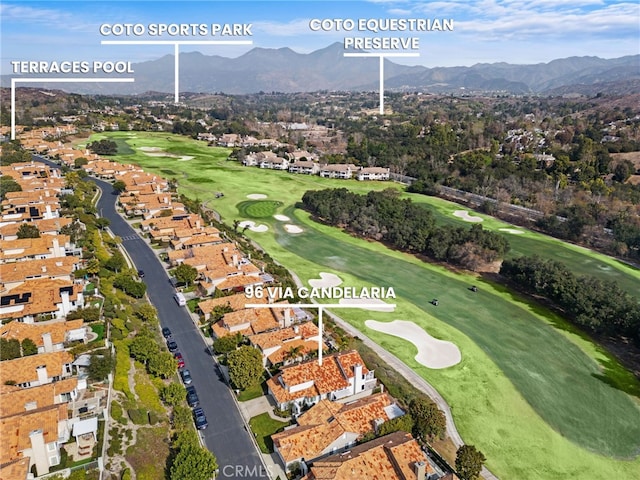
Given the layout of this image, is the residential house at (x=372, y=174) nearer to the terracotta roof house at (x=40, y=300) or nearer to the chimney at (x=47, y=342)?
the terracotta roof house at (x=40, y=300)

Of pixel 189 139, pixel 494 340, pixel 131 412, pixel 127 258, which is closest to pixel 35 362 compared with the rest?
pixel 131 412

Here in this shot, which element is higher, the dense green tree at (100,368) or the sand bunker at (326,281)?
the sand bunker at (326,281)

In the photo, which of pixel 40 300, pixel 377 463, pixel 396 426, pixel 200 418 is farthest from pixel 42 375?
pixel 396 426

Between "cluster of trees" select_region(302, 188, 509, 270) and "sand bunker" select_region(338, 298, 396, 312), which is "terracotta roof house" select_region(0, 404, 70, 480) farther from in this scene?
"cluster of trees" select_region(302, 188, 509, 270)

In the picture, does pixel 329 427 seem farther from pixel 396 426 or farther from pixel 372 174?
pixel 372 174

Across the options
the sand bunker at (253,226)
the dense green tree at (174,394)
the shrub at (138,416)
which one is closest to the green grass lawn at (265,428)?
the dense green tree at (174,394)

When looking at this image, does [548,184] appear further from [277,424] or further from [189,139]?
[189,139]

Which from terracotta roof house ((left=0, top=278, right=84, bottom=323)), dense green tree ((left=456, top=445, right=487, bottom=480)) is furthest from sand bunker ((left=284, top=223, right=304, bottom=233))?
dense green tree ((left=456, top=445, right=487, bottom=480))
